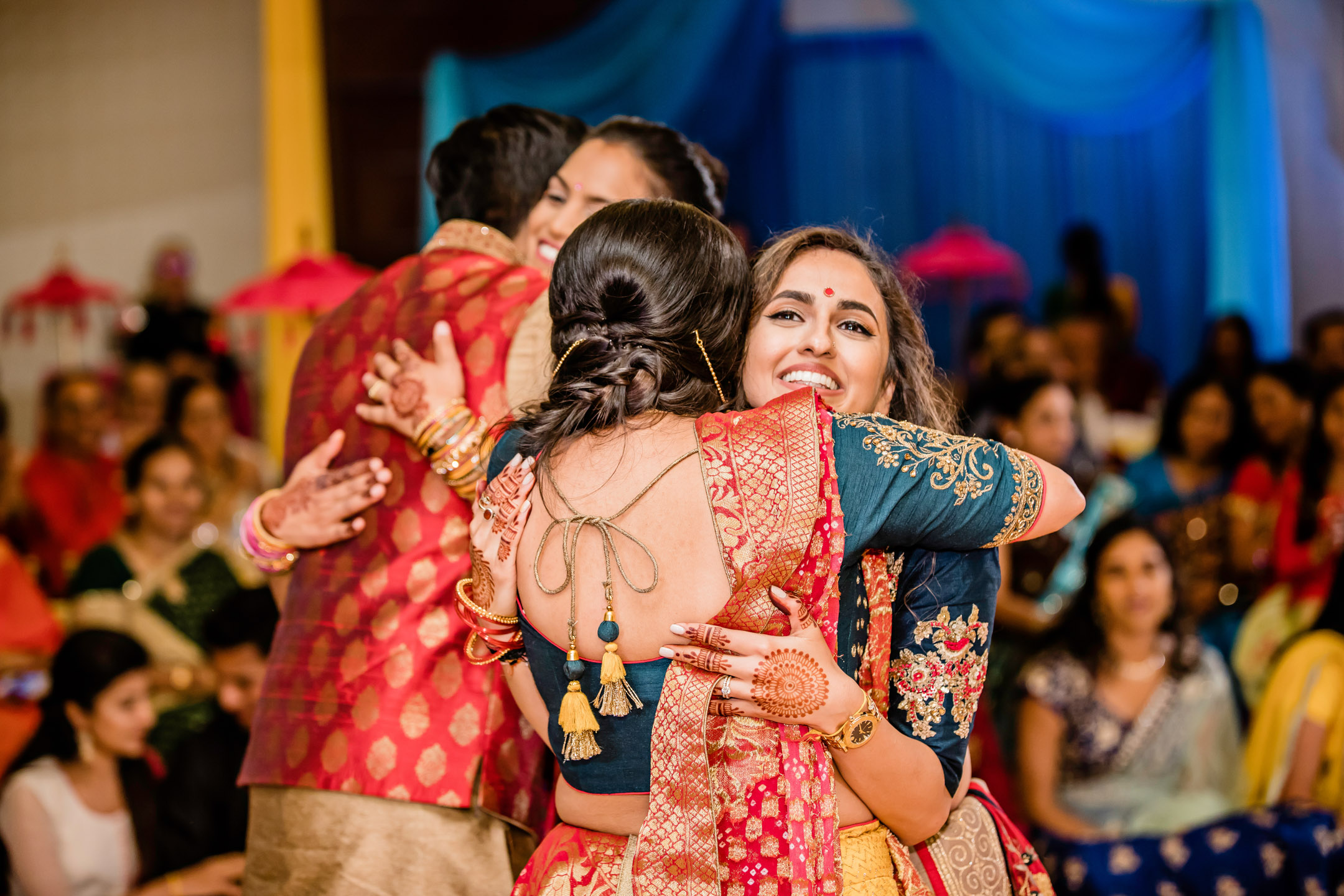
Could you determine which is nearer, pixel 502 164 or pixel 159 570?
pixel 502 164

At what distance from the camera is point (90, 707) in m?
3.29

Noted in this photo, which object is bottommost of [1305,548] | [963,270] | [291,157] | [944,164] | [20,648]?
[20,648]

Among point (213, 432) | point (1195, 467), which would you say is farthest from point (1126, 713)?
point (213, 432)

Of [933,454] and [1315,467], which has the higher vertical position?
[933,454]

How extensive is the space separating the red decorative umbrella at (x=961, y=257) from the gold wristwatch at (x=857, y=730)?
6.25 meters

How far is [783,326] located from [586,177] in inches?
19.4

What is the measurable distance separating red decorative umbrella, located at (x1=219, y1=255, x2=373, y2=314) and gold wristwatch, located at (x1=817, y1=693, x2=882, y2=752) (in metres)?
4.82

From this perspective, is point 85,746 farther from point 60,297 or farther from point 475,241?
point 60,297

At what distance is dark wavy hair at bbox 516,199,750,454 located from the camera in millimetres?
1522

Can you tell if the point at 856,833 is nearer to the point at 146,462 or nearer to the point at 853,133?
the point at 146,462

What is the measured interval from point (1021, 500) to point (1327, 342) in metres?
4.85

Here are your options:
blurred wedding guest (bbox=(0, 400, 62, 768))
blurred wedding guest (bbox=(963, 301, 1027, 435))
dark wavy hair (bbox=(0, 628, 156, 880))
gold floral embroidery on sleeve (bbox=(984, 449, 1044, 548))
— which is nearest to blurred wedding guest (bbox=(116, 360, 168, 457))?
blurred wedding guest (bbox=(0, 400, 62, 768))

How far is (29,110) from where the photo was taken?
8.65m

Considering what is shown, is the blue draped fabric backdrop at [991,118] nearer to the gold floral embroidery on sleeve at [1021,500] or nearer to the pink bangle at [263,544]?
the pink bangle at [263,544]
